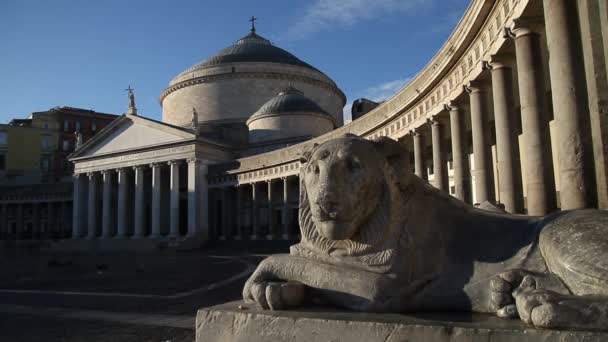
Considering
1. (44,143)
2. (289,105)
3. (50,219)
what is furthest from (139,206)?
(44,143)

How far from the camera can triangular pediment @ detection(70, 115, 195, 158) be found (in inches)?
1809

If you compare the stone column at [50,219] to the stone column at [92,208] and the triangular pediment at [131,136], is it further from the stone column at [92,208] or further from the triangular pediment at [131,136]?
the triangular pediment at [131,136]

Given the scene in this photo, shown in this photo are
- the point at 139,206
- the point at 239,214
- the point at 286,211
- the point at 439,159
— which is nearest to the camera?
the point at 439,159

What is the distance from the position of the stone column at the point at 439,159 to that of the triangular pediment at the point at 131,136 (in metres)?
29.0

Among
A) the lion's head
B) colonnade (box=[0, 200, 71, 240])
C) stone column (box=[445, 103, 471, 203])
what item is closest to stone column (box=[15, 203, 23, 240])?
colonnade (box=[0, 200, 71, 240])

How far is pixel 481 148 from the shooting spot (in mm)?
A: 15523

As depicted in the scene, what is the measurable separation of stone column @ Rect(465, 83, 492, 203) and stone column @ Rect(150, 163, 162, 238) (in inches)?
1389

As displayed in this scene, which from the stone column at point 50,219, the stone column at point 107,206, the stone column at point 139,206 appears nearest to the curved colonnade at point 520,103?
the stone column at point 139,206

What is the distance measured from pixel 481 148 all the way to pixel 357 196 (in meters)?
12.9

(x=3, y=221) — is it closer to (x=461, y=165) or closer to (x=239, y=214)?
(x=239, y=214)

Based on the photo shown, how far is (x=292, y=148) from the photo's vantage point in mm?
35781

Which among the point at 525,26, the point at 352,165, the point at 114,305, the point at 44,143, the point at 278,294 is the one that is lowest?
the point at 114,305

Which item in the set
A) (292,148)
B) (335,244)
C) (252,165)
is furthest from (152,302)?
(252,165)

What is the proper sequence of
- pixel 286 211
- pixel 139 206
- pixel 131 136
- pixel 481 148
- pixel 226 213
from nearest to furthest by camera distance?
pixel 481 148 < pixel 286 211 < pixel 226 213 < pixel 139 206 < pixel 131 136
